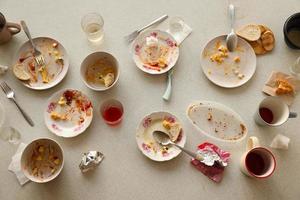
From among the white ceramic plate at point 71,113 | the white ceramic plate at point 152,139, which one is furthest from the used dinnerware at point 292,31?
the white ceramic plate at point 71,113

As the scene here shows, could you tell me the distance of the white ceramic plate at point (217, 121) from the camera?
121cm

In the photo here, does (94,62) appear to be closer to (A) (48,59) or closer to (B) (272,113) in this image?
(A) (48,59)

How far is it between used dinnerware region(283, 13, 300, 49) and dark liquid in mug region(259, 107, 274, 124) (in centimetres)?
27

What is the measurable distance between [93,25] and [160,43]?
0.25 meters

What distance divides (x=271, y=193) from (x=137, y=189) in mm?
435

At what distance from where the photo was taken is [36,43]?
129 centimetres

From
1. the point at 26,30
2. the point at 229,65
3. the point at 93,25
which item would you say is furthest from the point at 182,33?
the point at 26,30

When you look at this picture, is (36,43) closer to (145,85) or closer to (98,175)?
(145,85)

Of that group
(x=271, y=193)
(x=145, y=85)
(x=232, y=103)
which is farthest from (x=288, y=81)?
(x=145, y=85)

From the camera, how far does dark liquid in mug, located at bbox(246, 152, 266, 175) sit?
114cm

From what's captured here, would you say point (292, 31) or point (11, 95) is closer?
point (11, 95)

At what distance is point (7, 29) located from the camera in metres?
1.26

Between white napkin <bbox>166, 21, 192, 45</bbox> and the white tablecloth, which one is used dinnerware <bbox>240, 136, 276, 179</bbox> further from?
white napkin <bbox>166, 21, 192, 45</bbox>

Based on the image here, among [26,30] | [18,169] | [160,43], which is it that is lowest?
[18,169]
